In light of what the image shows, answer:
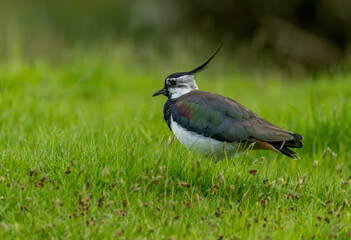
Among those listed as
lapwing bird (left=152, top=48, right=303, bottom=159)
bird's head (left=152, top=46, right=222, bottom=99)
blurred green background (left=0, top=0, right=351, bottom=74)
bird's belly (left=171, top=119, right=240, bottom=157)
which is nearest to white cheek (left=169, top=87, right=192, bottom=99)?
bird's head (left=152, top=46, right=222, bottom=99)

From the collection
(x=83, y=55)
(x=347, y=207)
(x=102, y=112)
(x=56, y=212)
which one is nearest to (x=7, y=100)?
(x=102, y=112)

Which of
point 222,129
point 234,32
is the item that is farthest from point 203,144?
point 234,32

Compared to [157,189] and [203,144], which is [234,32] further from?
[157,189]

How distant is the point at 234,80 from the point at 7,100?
5006 millimetres

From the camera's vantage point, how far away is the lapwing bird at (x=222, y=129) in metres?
4.48

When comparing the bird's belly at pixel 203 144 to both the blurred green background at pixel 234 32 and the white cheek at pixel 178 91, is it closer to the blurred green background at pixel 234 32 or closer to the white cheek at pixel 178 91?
the white cheek at pixel 178 91

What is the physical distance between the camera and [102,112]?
6.92 m

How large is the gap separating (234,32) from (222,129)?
893cm

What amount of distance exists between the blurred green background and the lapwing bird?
261 inches

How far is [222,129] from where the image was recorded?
4.54 meters

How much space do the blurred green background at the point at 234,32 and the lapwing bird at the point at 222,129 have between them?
6.64 meters

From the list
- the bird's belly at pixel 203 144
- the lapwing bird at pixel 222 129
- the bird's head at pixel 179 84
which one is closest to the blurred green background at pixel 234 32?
the bird's head at pixel 179 84

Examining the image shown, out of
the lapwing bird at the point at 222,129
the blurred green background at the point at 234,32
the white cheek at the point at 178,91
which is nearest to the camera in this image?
the lapwing bird at the point at 222,129

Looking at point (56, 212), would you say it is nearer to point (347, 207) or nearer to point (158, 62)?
point (347, 207)
